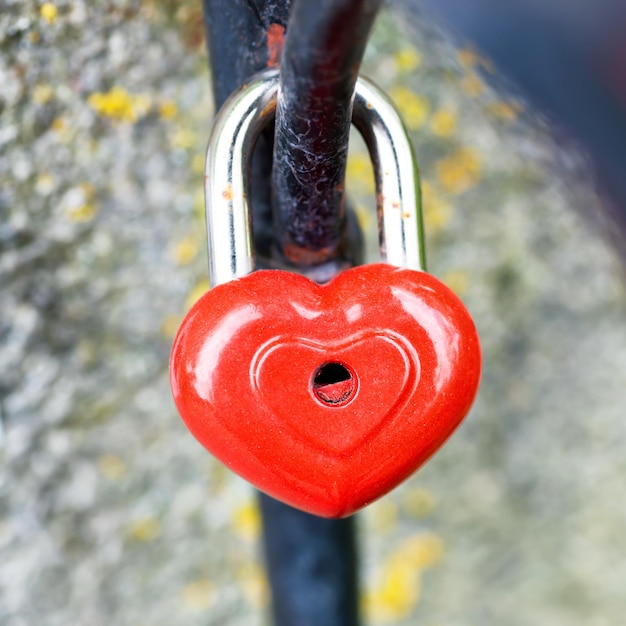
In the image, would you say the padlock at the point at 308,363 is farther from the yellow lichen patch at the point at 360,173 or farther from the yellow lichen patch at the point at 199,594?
the yellow lichen patch at the point at 199,594

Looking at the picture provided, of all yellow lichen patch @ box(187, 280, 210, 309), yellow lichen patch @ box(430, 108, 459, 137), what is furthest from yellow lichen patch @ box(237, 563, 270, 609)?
yellow lichen patch @ box(430, 108, 459, 137)

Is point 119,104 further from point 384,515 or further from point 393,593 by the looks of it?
point 393,593

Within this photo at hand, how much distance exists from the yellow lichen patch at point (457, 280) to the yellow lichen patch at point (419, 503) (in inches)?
11.9

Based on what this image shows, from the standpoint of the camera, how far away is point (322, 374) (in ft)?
1.27

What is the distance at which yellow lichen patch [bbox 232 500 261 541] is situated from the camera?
87 cm

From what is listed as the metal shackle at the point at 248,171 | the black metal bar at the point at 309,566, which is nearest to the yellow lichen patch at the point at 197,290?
the black metal bar at the point at 309,566

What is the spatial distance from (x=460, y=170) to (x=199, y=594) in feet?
2.18

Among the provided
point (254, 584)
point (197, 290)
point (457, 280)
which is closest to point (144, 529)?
point (254, 584)

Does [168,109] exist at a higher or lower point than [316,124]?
higher

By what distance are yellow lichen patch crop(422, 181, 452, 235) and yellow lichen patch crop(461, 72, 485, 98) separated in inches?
4.3

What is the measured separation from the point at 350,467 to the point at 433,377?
7cm

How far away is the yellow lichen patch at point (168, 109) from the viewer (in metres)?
0.65

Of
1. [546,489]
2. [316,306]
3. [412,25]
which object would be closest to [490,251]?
[412,25]

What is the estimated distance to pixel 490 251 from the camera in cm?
82
